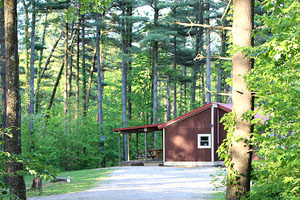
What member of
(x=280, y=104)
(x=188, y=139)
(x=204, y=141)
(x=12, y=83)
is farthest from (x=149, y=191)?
(x=204, y=141)

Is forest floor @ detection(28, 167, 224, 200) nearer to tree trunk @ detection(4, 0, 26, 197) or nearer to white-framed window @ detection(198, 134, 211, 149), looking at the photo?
tree trunk @ detection(4, 0, 26, 197)

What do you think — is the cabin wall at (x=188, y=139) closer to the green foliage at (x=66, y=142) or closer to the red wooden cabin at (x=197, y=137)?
the red wooden cabin at (x=197, y=137)

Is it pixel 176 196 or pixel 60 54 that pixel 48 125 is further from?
pixel 176 196

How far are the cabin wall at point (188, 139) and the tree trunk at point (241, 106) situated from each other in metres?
16.1

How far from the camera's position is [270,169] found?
6156mm

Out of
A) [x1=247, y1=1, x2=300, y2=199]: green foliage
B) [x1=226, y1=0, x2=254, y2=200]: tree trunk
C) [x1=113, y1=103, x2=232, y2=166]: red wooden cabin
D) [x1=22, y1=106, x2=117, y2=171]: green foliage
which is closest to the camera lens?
[x1=247, y1=1, x2=300, y2=199]: green foliage

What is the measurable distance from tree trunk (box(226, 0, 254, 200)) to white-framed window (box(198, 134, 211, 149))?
1616 centimetres

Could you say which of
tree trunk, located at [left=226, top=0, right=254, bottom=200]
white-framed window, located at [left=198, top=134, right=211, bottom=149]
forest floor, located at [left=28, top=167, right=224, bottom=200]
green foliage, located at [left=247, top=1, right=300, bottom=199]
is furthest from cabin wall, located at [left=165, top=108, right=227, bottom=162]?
tree trunk, located at [left=226, top=0, right=254, bottom=200]

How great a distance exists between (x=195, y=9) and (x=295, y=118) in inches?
1113

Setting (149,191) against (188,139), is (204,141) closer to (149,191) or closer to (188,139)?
(188,139)

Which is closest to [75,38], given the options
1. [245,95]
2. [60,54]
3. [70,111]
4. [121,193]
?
[60,54]

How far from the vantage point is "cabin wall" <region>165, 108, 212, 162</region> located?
879 inches

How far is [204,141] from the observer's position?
22.4 meters

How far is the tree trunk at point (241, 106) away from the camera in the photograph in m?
6.17
